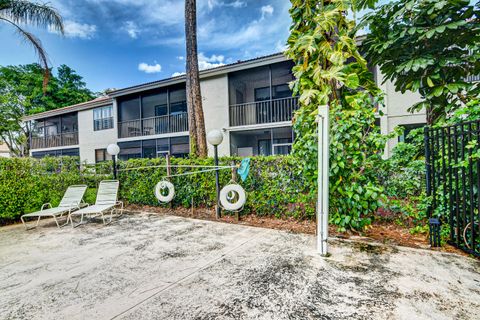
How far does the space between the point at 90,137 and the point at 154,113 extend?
17.4 ft

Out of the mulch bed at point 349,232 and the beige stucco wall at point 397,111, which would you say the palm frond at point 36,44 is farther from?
the beige stucco wall at point 397,111

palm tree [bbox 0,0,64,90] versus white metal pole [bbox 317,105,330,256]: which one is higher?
palm tree [bbox 0,0,64,90]

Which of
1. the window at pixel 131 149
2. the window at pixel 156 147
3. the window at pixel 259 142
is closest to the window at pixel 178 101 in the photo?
the window at pixel 156 147

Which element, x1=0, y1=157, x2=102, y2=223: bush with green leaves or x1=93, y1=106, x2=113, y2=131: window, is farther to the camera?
x1=93, y1=106, x2=113, y2=131: window

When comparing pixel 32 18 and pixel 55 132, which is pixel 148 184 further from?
pixel 55 132

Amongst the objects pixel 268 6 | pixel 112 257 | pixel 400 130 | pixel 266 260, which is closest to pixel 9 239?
pixel 112 257

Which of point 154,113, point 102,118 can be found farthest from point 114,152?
point 102,118

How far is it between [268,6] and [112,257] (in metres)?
11.0

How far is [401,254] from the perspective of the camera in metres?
2.95

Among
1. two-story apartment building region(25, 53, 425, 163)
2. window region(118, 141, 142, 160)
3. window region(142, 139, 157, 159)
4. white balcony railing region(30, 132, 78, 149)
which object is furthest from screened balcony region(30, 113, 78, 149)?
window region(142, 139, 157, 159)

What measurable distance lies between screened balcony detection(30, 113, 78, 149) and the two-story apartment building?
16 cm

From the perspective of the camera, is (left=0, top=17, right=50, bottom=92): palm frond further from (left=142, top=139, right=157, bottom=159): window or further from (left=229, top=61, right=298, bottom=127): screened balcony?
(left=229, top=61, right=298, bottom=127): screened balcony

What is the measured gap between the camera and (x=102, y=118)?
16297 millimetres

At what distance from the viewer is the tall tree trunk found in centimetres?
658
